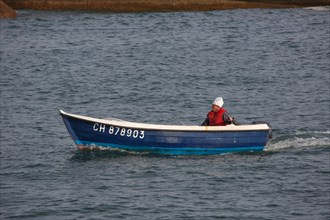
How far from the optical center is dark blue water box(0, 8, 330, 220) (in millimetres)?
32656

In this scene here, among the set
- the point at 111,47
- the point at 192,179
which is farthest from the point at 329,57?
the point at 192,179

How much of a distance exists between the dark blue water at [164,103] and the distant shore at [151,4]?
0.69m

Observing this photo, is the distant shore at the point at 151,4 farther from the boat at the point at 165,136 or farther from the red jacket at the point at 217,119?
the red jacket at the point at 217,119

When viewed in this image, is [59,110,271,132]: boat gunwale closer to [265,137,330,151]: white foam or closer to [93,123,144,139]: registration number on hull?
[93,123,144,139]: registration number on hull

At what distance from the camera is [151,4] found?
234ft

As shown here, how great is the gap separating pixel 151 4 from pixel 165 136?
35.8m

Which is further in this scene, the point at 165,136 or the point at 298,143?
the point at 298,143

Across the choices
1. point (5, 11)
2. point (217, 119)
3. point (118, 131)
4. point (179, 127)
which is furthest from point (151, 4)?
point (179, 127)

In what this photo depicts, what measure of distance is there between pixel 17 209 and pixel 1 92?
19445 millimetres

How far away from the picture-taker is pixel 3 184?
3453cm

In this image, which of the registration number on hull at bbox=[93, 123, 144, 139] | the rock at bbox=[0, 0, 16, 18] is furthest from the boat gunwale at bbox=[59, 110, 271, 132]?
the rock at bbox=[0, 0, 16, 18]

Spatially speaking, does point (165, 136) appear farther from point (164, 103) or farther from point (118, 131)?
point (164, 103)

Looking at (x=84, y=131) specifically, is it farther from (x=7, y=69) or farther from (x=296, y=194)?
(x=7, y=69)

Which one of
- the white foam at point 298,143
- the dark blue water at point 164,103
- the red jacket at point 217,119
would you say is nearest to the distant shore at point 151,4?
the dark blue water at point 164,103
